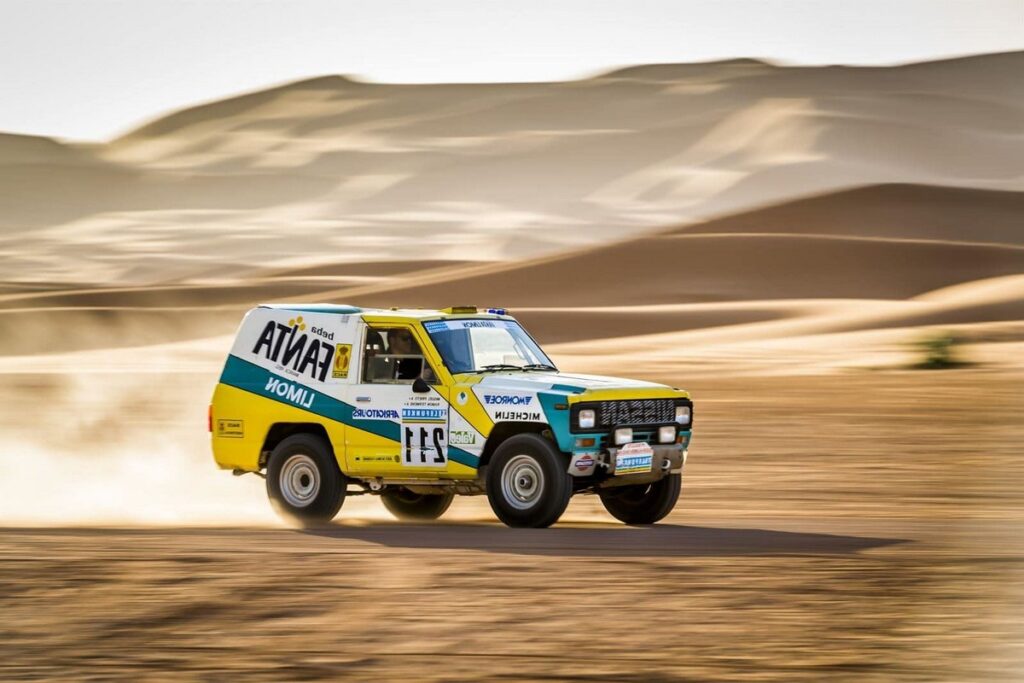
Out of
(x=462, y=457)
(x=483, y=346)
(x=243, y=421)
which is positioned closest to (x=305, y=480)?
(x=243, y=421)

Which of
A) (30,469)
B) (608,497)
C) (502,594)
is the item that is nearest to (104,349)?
(30,469)

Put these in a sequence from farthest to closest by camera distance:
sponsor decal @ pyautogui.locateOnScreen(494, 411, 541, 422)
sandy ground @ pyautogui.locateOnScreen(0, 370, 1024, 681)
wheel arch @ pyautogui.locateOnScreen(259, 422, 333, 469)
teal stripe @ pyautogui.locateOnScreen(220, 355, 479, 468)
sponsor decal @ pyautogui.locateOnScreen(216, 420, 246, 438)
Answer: sponsor decal @ pyautogui.locateOnScreen(216, 420, 246, 438)
wheel arch @ pyautogui.locateOnScreen(259, 422, 333, 469)
teal stripe @ pyautogui.locateOnScreen(220, 355, 479, 468)
sponsor decal @ pyautogui.locateOnScreen(494, 411, 541, 422)
sandy ground @ pyautogui.locateOnScreen(0, 370, 1024, 681)

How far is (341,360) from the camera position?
52.0ft

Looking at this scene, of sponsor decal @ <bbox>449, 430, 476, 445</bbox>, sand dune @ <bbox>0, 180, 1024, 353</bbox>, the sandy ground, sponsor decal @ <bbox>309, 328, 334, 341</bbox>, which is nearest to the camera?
the sandy ground

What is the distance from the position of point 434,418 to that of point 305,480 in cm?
164

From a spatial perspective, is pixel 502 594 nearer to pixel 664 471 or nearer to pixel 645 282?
pixel 664 471

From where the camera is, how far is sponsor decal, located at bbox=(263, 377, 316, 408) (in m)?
16.0

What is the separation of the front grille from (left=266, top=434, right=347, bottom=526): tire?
2673mm

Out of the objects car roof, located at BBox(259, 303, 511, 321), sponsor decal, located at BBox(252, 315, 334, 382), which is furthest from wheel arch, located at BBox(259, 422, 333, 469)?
car roof, located at BBox(259, 303, 511, 321)

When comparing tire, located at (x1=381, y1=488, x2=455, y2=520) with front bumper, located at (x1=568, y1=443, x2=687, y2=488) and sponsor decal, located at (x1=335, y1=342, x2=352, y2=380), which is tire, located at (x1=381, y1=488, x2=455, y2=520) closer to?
sponsor decal, located at (x1=335, y1=342, x2=352, y2=380)

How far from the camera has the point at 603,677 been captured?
926cm

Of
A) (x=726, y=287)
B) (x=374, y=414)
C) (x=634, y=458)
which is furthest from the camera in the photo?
(x=726, y=287)

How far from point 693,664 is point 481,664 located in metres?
1.18

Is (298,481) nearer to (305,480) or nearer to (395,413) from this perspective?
(305,480)
